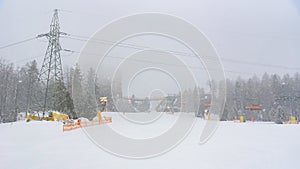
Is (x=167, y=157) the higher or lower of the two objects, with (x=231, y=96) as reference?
lower

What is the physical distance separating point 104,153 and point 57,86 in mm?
16673

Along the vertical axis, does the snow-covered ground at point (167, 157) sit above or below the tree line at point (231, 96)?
below

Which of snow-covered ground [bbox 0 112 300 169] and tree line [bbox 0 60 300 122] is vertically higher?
tree line [bbox 0 60 300 122]

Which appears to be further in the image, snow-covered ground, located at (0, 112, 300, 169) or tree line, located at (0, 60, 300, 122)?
tree line, located at (0, 60, 300, 122)

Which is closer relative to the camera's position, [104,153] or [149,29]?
[149,29]

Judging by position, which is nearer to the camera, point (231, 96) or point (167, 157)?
point (167, 157)

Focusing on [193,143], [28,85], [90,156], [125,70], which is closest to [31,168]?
[90,156]

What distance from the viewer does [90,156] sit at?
8.52 m

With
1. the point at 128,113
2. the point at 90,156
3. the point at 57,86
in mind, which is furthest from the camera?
the point at 57,86

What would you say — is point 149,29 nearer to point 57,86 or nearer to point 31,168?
point 31,168

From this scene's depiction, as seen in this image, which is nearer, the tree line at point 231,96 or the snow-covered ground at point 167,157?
the snow-covered ground at point 167,157

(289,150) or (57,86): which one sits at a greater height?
(57,86)

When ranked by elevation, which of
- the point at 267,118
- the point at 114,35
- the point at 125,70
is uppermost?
the point at 114,35

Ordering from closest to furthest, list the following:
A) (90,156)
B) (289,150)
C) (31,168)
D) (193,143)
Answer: (31,168) < (90,156) < (289,150) < (193,143)
